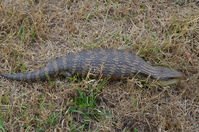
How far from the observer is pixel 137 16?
5633 mm

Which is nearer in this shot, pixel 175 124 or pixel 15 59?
pixel 175 124

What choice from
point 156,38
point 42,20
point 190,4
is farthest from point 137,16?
point 42,20

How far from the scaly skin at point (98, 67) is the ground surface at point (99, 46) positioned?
0.12m

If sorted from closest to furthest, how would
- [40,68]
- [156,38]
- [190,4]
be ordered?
[40,68] → [156,38] → [190,4]

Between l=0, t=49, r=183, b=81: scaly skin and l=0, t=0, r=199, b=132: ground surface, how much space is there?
121mm

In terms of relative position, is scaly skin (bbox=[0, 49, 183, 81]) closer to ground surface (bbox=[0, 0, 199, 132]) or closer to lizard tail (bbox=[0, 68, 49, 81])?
lizard tail (bbox=[0, 68, 49, 81])

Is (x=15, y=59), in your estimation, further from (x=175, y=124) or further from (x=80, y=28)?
(x=175, y=124)

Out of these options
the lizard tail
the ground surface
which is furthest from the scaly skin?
the ground surface

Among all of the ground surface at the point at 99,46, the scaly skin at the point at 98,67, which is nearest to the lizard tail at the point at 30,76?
the scaly skin at the point at 98,67

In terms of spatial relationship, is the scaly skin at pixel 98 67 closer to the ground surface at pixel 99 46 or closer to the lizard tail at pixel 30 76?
the lizard tail at pixel 30 76

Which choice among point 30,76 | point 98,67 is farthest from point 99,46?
point 30,76

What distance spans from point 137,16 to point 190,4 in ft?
3.06

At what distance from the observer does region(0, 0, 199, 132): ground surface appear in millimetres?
4672

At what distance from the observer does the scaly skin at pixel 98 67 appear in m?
4.84
